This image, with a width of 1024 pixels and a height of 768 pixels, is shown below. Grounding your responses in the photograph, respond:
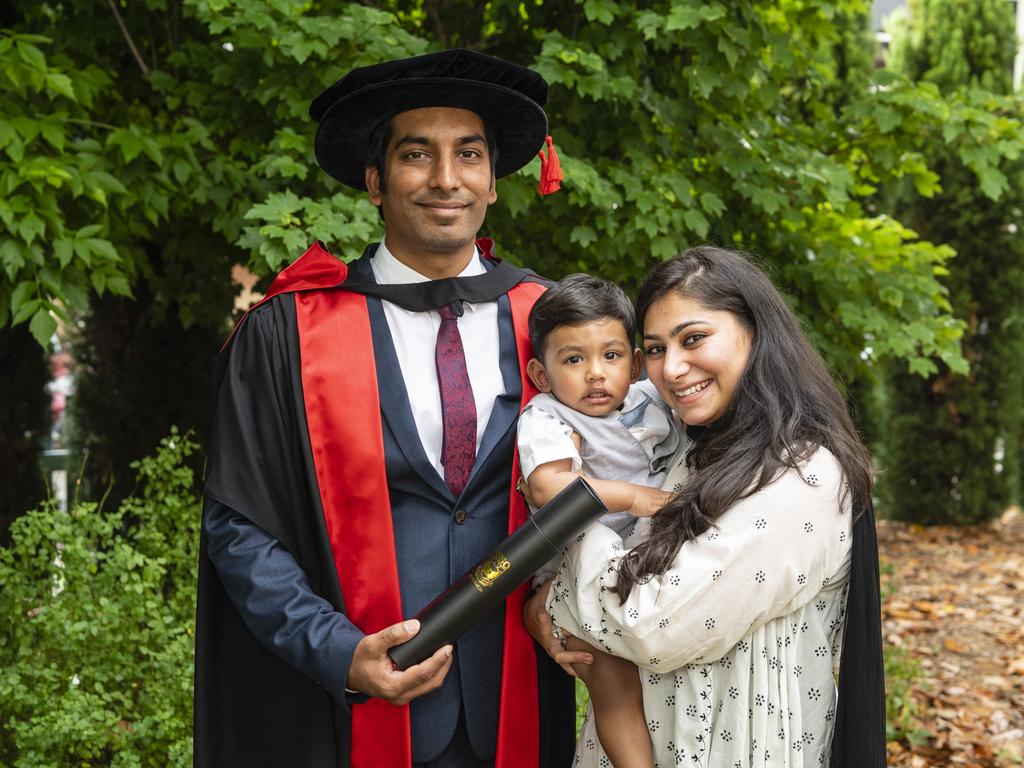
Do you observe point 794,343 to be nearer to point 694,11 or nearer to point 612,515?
point 612,515

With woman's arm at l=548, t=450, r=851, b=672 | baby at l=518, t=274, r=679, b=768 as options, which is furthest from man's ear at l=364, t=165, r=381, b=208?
woman's arm at l=548, t=450, r=851, b=672

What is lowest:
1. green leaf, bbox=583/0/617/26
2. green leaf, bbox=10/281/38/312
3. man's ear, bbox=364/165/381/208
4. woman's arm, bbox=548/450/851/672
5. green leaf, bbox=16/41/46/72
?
woman's arm, bbox=548/450/851/672

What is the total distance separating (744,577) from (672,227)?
2.82m

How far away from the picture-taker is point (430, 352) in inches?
91.4

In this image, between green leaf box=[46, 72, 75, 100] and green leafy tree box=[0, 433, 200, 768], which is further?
green leaf box=[46, 72, 75, 100]

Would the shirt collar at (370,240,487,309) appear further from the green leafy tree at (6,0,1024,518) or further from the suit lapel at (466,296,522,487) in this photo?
the green leafy tree at (6,0,1024,518)

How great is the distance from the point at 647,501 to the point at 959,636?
5.34 metres


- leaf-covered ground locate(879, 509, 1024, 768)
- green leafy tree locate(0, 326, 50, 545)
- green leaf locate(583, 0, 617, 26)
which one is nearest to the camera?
green leaf locate(583, 0, 617, 26)

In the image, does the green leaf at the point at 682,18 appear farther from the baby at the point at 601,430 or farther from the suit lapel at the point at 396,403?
the suit lapel at the point at 396,403

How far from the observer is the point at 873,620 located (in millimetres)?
2035

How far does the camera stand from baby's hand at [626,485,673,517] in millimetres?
2092

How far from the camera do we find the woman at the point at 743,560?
1865 mm

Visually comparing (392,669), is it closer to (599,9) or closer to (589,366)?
(589,366)

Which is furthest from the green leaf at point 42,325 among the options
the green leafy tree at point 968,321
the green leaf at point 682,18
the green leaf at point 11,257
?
the green leafy tree at point 968,321
